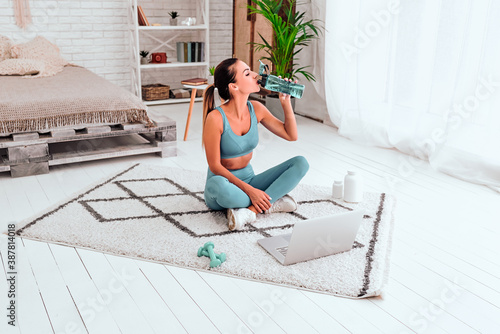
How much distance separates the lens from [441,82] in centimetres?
312

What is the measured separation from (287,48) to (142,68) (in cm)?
196

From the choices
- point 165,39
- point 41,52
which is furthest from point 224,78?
point 165,39

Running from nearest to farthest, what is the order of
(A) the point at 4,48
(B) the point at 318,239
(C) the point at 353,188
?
(B) the point at 318,239
(C) the point at 353,188
(A) the point at 4,48

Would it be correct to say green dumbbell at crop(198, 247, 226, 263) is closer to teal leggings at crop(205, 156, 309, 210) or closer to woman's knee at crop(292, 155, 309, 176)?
teal leggings at crop(205, 156, 309, 210)

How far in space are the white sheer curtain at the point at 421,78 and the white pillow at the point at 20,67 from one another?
238cm

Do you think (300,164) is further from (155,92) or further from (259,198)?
(155,92)

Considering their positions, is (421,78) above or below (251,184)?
above

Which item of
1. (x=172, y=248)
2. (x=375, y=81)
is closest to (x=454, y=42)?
(x=375, y=81)

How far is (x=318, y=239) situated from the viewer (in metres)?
1.85

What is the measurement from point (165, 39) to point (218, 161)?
3685 millimetres

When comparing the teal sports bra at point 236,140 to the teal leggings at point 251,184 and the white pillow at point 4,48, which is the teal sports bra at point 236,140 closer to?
the teal leggings at point 251,184

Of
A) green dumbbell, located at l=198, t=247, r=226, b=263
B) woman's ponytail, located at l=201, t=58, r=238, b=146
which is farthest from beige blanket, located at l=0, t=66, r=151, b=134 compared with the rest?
green dumbbell, located at l=198, t=247, r=226, b=263

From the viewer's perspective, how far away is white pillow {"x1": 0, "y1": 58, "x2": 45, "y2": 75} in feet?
12.7

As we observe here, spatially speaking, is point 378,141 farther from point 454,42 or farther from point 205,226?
point 205,226
